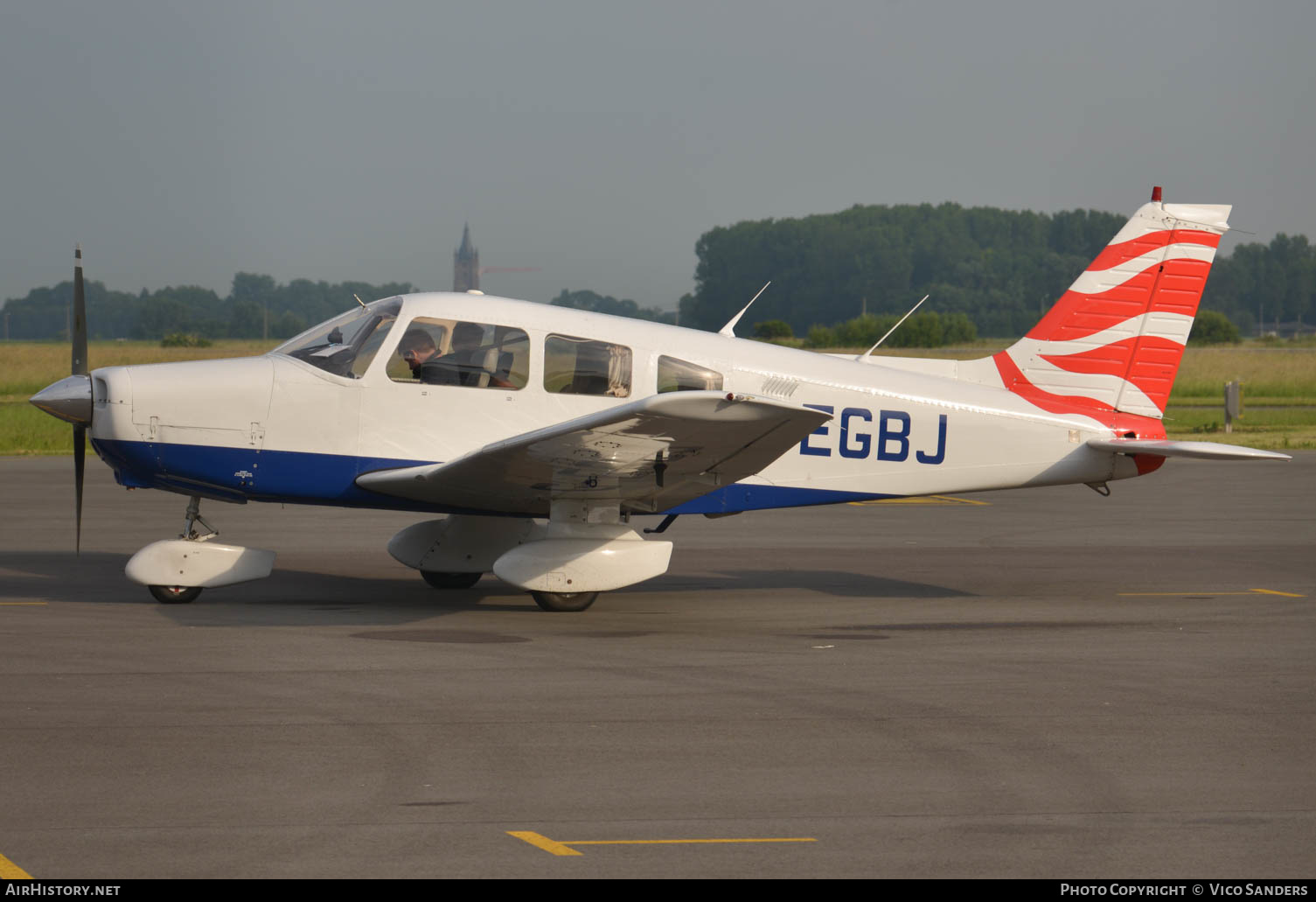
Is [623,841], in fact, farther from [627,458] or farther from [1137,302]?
[1137,302]

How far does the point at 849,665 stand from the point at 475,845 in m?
3.90

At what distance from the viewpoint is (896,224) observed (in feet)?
459

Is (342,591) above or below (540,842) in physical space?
below

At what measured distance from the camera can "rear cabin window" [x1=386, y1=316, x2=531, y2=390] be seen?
10.2 m

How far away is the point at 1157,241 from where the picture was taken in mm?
11625

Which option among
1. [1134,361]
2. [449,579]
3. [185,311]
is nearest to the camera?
[449,579]

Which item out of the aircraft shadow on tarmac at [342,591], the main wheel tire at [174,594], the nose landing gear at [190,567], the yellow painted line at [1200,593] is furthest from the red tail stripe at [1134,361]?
the main wheel tire at [174,594]

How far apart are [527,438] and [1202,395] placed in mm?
39289

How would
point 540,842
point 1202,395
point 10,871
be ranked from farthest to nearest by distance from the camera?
1. point 1202,395
2. point 540,842
3. point 10,871

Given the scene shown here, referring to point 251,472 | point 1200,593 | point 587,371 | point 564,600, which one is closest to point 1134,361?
point 1200,593

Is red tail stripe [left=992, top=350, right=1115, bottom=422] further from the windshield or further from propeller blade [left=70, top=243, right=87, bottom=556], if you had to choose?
propeller blade [left=70, top=243, right=87, bottom=556]

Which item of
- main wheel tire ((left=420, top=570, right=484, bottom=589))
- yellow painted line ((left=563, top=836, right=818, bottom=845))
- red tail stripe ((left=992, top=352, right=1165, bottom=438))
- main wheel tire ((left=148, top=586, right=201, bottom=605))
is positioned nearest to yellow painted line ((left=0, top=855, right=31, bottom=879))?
yellow painted line ((left=563, top=836, right=818, bottom=845))
